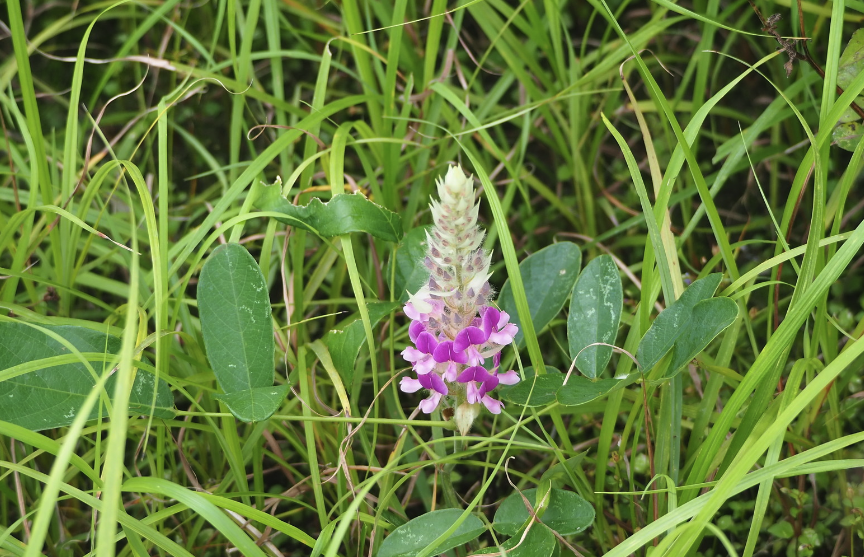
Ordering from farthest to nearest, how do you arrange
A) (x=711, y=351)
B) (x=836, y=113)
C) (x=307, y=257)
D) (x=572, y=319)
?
(x=307, y=257) → (x=711, y=351) → (x=572, y=319) → (x=836, y=113)

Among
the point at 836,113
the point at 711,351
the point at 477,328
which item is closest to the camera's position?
the point at 477,328

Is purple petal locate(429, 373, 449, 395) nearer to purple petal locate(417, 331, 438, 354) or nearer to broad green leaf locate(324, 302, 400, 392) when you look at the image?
purple petal locate(417, 331, 438, 354)

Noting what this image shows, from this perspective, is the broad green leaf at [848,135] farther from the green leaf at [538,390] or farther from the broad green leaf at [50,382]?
the broad green leaf at [50,382]

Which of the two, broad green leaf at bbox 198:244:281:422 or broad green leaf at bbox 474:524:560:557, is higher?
broad green leaf at bbox 198:244:281:422

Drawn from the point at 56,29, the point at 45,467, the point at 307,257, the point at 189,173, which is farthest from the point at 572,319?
the point at 56,29

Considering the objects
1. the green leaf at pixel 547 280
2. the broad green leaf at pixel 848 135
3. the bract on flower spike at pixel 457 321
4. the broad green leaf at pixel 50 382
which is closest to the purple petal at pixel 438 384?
the bract on flower spike at pixel 457 321

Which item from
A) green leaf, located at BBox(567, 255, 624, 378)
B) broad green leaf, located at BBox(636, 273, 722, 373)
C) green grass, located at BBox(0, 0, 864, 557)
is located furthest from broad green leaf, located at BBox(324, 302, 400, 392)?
broad green leaf, located at BBox(636, 273, 722, 373)

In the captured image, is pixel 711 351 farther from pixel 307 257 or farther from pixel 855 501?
pixel 307 257
